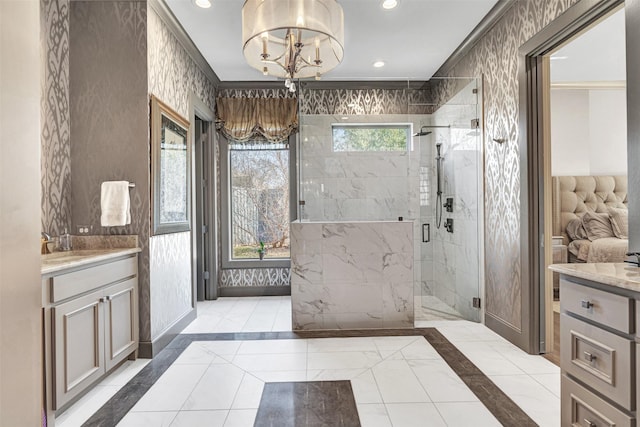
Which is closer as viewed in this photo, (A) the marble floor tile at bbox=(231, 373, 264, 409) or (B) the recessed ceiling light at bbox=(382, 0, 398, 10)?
(A) the marble floor tile at bbox=(231, 373, 264, 409)

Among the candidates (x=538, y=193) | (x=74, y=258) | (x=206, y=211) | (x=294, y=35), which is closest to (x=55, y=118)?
(x=74, y=258)

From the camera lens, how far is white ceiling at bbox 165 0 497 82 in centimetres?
325

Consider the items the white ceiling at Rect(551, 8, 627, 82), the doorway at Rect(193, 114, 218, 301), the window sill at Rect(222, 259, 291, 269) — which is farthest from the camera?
the window sill at Rect(222, 259, 291, 269)

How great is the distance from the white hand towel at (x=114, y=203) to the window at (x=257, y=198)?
2371mm

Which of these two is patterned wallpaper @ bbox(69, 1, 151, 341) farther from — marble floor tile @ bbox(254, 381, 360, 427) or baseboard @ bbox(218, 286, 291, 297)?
baseboard @ bbox(218, 286, 291, 297)

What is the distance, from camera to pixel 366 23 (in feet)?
11.6

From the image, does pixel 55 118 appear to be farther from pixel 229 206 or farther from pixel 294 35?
pixel 229 206

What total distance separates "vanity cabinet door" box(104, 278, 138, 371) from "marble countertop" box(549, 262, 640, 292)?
8.66ft

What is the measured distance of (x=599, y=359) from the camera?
146 cm

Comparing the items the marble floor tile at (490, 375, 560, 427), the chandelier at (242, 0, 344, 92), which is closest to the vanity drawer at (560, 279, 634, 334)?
the marble floor tile at (490, 375, 560, 427)

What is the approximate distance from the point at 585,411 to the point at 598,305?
45 cm

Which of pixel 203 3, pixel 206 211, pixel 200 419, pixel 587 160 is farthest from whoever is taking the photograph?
pixel 587 160

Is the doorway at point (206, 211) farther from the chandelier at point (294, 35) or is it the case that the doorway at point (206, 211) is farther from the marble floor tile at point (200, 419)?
the marble floor tile at point (200, 419)

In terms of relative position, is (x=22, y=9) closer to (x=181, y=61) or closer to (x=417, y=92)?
(x=181, y=61)
